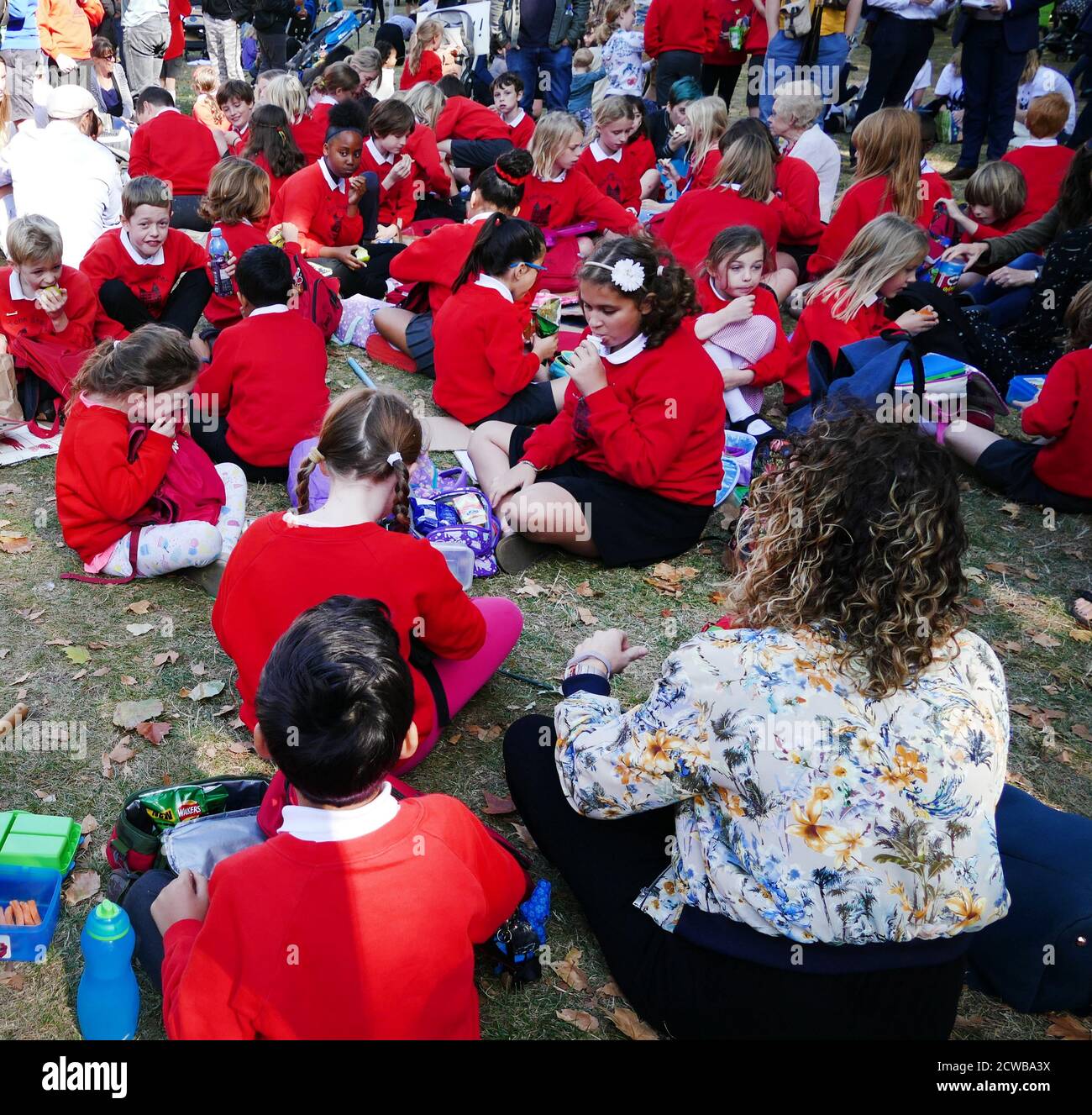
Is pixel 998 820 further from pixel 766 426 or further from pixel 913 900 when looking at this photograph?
pixel 766 426

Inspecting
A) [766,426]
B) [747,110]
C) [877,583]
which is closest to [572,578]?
[766,426]

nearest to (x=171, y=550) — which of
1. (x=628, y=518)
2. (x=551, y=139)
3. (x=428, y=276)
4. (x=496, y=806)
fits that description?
(x=496, y=806)

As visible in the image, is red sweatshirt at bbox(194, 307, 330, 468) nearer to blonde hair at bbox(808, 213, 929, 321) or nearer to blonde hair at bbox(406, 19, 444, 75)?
blonde hair at bbox(808, 213, 929, 321)

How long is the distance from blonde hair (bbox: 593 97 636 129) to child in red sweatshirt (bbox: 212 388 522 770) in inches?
218

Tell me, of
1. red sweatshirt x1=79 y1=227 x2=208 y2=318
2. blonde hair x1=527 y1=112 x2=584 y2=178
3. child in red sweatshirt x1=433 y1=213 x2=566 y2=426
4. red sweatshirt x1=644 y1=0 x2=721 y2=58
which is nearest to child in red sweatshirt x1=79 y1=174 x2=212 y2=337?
red sweatshirt x1=79 y1=227 x2=208 y2=318

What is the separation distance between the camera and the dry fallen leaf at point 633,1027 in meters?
2.71

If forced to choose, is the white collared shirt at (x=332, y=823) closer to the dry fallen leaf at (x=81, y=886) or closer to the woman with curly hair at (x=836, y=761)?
the woman with curly hair at (x=836, y=761)

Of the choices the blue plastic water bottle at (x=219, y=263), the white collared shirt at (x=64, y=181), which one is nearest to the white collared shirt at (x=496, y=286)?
the blue plastic water bottle at (x=219, y=263)

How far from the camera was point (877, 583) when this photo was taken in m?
2.21

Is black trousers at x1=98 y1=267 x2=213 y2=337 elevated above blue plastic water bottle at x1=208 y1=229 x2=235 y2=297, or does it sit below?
below

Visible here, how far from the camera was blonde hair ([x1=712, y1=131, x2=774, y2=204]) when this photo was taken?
684 centimetres

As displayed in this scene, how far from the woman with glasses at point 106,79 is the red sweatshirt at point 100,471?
8.04 meters
